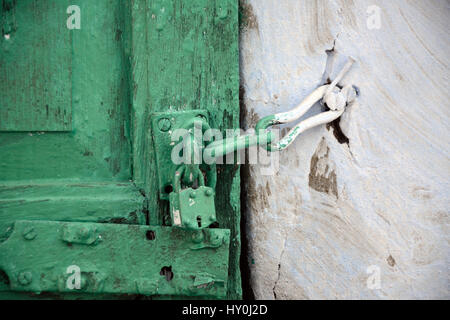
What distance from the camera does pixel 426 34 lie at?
0.71m

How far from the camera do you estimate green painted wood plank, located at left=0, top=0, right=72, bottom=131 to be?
691mm

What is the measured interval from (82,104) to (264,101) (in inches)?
12.6

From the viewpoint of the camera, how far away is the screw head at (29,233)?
639 mm

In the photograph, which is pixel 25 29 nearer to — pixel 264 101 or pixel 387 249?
pixel 264 101

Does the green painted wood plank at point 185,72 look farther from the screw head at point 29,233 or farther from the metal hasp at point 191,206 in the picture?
the screw head at point 29,233

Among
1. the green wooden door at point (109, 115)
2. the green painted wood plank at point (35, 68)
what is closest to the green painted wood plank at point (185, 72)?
the green wooden door at point (109, 115)

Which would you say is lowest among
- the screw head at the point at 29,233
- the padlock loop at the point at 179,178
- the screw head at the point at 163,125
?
the screw head at the point at 29,233

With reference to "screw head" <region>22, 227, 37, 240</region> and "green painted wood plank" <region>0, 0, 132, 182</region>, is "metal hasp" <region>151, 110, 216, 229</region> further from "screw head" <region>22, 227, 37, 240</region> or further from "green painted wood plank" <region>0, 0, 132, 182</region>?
"screw head" <region>22, 227, 37, 240</region>

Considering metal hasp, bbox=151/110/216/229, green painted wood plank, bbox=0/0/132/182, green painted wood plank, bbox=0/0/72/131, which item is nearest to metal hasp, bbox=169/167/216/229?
metal hasp, bbox=151/110/216/229

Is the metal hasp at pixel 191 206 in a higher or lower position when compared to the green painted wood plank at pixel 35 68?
lower

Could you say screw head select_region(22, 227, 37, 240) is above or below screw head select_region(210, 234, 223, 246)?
above

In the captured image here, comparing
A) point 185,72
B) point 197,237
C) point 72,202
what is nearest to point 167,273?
point 197,237

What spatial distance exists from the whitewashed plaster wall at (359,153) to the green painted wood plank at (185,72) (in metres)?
0.06
